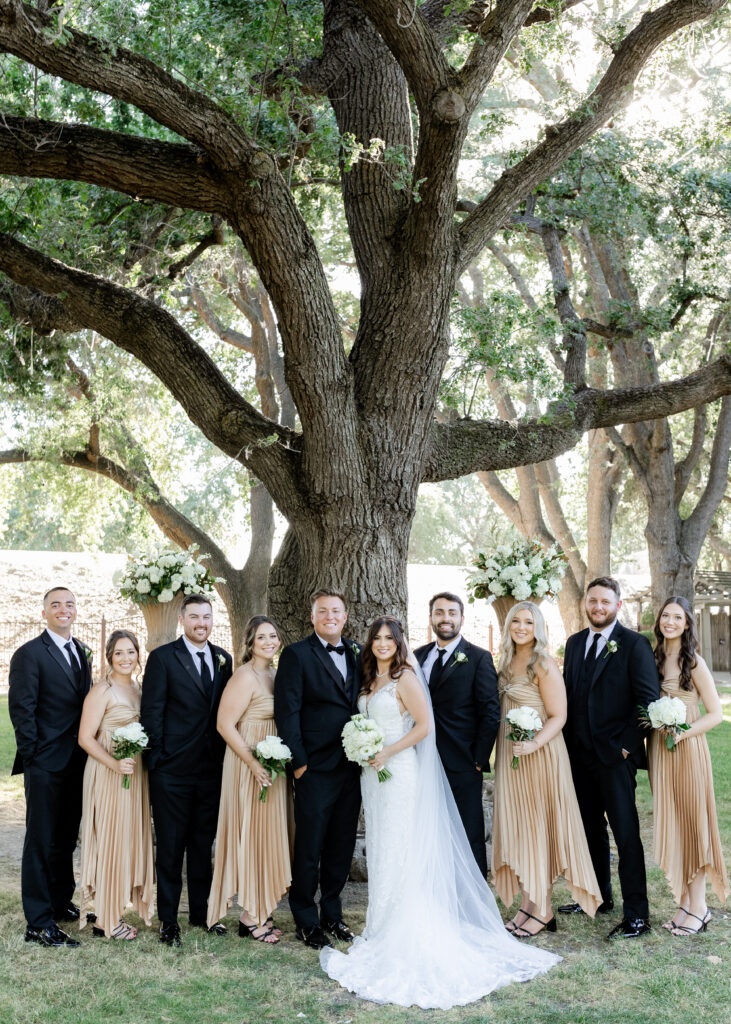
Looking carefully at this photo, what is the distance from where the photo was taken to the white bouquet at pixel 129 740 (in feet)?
19.5

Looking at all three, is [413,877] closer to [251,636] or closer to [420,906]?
[420,906]

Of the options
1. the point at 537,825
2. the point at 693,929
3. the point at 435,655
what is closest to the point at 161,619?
the point at 435,655

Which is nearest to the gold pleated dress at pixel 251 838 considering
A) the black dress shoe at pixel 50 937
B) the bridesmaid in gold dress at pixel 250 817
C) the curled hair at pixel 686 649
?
the bridesmaid in gold dress at pixel 250 817

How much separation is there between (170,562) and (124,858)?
243 cm

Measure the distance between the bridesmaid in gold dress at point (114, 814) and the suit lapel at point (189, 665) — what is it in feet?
0.91

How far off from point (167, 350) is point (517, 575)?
3.25 metres

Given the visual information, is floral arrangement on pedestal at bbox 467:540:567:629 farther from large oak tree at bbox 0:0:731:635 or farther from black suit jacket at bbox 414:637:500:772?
black suit jacket at bbox 414:637:500:772

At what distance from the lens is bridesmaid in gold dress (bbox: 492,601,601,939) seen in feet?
20.5

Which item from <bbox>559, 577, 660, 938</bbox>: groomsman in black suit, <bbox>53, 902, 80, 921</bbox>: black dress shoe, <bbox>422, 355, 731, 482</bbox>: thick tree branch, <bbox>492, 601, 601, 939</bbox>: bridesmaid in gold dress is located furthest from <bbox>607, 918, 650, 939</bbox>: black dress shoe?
<bbox>422, 355, 731, 482</bbox>: thick tree branch

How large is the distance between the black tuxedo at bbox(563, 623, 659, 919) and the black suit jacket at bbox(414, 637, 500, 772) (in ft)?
2.00

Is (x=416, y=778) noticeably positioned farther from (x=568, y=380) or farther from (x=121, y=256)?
→ (x=121, y=256)

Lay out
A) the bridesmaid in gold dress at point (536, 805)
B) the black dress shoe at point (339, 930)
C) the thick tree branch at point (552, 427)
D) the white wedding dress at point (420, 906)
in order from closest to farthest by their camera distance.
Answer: the white wedding dress at point (420, 906), the black dress shoe at point (339, 930), the bridesmaid in gold dress at point (536, 805), the thick tree branch at point (552, 427)

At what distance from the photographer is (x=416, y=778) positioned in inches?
239

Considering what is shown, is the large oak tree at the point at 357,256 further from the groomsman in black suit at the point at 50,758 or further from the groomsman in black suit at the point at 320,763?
the groomsman in black suit at the point at 50,758
